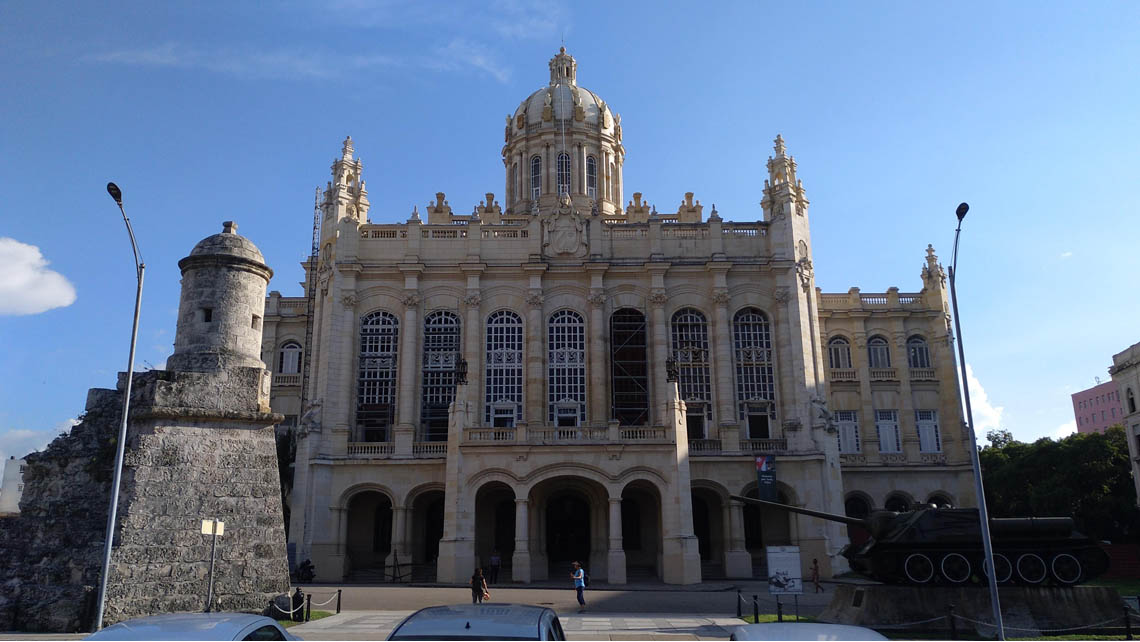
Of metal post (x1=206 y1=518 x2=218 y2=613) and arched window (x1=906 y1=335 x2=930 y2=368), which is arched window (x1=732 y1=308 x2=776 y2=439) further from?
metal post (x1=206 y1=518 x2=218 y2=613)

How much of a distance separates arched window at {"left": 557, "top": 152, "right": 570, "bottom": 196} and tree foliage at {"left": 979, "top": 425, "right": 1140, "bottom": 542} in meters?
31.2

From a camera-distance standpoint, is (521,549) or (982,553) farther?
(521,549)

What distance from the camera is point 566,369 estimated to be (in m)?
42.5

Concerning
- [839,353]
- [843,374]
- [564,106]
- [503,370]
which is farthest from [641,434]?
[564,106]

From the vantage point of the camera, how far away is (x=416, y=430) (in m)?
40.8

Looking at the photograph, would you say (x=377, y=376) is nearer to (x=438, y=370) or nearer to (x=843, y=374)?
(x=438, y=370)

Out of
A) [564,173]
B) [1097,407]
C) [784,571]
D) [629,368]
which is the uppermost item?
[564,173]

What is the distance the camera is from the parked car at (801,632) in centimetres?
757

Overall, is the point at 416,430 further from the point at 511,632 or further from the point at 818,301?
the point at 511,632

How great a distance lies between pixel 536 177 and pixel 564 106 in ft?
17.3

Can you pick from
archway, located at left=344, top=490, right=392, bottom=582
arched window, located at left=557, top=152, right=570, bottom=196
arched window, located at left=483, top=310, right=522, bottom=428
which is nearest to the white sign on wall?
arched window, located at left=483, top=310, right=522, bottom=428

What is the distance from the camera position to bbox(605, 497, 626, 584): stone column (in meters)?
33.1

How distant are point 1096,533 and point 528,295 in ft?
115

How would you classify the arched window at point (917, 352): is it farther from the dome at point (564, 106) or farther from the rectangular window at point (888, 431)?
the dome at point (564, 106)
